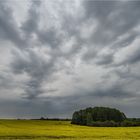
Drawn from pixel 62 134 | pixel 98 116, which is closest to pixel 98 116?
pixel 98 116

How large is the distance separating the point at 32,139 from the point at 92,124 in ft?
234

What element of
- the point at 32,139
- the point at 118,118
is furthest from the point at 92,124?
the point at 32,139

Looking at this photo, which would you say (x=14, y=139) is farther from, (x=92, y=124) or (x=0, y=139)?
(x=92, y=124)

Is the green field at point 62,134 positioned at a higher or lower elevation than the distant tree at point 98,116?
lower

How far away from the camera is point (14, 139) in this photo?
5022 cm

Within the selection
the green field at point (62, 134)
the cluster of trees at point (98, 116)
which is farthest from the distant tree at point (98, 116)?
the green field at point (62, 134)

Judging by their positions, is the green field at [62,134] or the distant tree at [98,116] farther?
the distant tree at [98,116]

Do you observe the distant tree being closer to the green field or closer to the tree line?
the tree line

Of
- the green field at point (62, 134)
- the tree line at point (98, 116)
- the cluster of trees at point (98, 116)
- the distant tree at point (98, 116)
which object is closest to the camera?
the green field at point (62, 134)

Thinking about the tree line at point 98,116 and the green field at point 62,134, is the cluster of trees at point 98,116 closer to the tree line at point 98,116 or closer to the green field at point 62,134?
the tree line at point 98,116

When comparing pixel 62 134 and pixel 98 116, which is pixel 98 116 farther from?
pixel 62 134

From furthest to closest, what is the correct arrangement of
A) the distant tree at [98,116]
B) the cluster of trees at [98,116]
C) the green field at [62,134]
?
1. the distant tree at [98,116]
2. the cluster of trees at [98,116]
3. the green field at [62,134]

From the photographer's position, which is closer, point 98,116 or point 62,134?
point 62,134

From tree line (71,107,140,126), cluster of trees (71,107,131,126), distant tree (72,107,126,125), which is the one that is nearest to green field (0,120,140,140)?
tree line (71,107,140,126)
